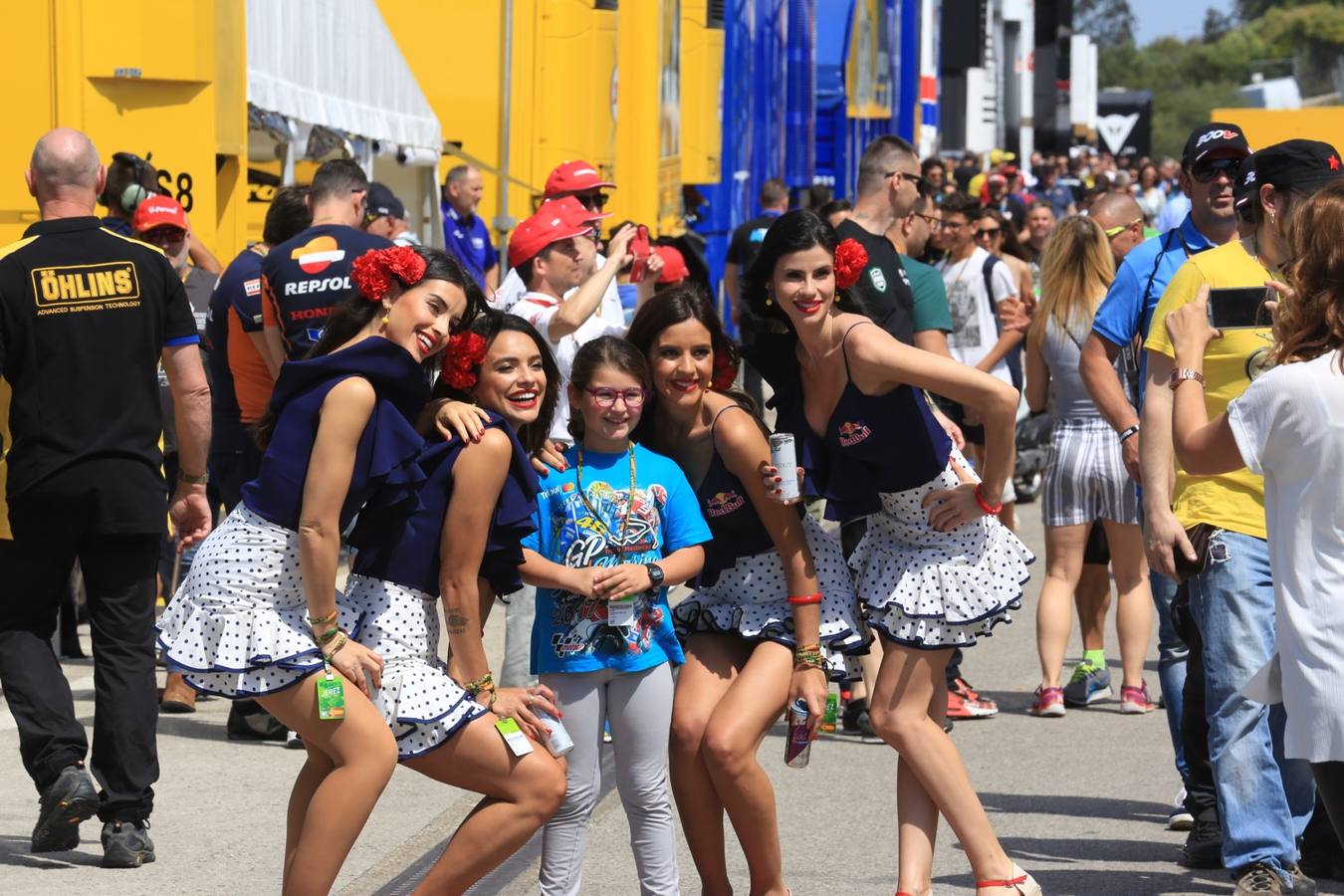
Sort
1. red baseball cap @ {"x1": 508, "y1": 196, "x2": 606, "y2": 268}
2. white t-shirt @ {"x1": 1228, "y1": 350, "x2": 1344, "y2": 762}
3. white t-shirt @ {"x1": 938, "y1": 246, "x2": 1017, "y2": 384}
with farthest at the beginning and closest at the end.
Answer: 1. white t-shirt @ {"x1": 938, "y1": 246, "x2": 1017, "y2": 384}
2. red baseball cap @ {"x1": 508, "y1": 196, "x2": 606, "y2": 268}
3. white t-shirt @ {"x1": 1228, "y1": 350, "x2": 1344, "y2": 762}

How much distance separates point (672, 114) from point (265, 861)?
39.5ft

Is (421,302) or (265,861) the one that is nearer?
(421,302)

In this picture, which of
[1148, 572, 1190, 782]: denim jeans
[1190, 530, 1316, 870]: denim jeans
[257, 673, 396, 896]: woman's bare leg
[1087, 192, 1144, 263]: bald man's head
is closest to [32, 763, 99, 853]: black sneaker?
[257, 673, 396, 896]: woman's bare leg

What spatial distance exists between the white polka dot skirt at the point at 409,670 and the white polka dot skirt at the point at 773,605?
833 millimetres

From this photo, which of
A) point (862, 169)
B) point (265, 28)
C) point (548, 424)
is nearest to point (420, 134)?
point (265, 28)

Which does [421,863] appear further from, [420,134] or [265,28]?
[420,134]

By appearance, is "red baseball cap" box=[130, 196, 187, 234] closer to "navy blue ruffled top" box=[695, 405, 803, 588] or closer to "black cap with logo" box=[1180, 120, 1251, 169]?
"navy blue ruffled top" box=[695, 405, 803, 588]

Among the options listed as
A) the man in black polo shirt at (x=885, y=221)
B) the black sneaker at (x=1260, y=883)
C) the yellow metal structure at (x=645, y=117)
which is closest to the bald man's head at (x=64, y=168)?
the man in black polo shirt at (x=885, y=221)

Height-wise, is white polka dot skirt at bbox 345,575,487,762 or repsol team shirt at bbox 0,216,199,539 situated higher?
repsol team shirt at bbox 0,216,199,539

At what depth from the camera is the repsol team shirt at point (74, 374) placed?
588cm

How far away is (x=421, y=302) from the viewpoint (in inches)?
179

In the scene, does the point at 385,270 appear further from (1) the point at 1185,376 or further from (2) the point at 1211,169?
(2) the point at 1211,169

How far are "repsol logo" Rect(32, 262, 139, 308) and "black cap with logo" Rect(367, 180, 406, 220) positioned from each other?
12.5 feet

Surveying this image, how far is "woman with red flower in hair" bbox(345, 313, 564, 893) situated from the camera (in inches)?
175
